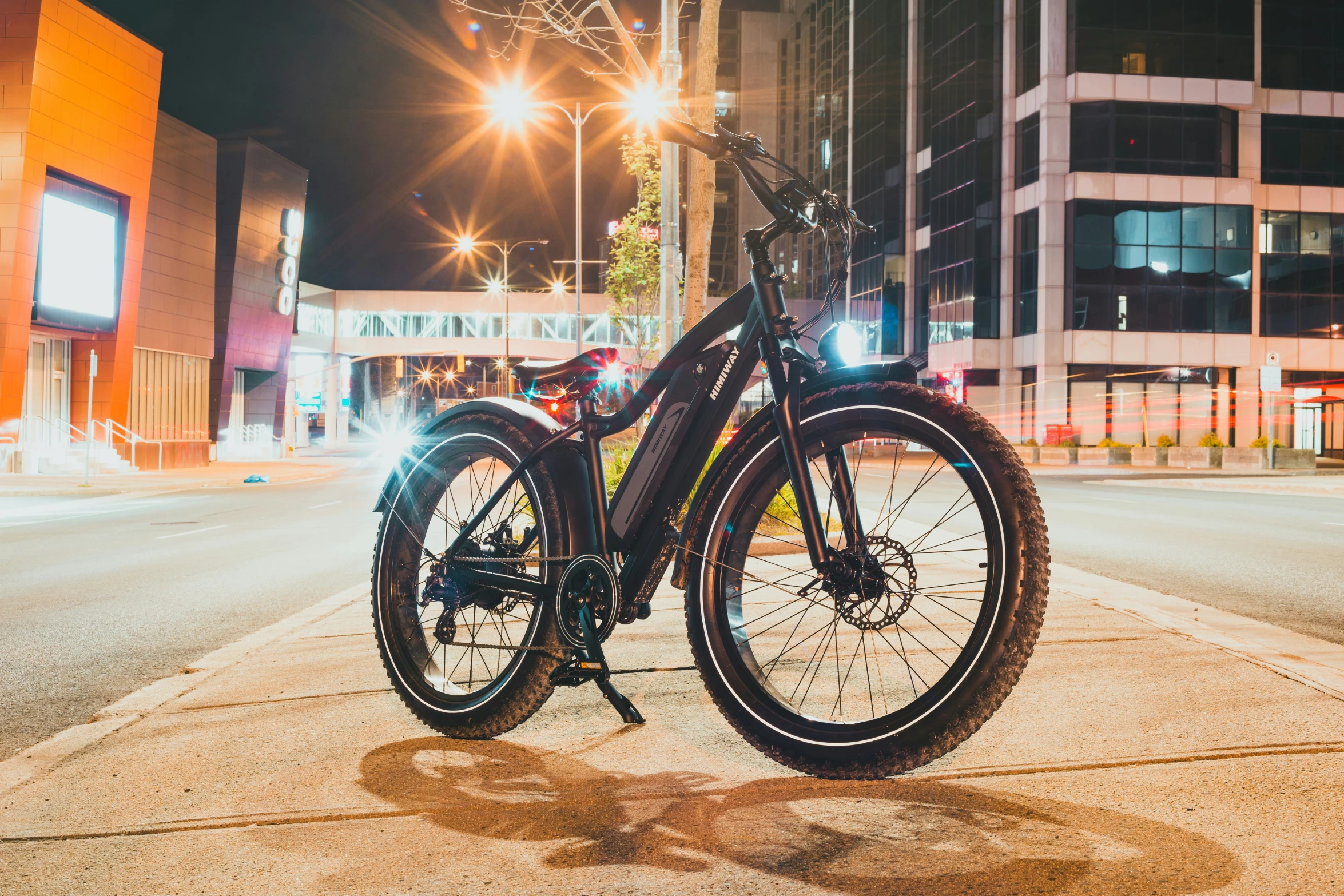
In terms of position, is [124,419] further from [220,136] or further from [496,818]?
[496,818]

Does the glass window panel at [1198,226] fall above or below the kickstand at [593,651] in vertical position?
above

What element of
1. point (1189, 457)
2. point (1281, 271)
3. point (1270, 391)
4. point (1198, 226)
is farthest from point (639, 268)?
point (1281, 271)

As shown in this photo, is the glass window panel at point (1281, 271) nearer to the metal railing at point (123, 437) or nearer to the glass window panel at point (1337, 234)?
the glass window panel at point (1337, 234)

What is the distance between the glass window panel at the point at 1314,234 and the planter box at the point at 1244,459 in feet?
53.8

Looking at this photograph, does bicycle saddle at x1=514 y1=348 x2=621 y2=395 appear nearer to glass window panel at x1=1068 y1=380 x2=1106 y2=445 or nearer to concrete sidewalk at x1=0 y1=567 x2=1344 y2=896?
concrete sidewalk at x1=0 y1=567 x2=1344 y2=896

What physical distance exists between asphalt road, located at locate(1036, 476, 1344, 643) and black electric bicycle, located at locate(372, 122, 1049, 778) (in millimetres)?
4990

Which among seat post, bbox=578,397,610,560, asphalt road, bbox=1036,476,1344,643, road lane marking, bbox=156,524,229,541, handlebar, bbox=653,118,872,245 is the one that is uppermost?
handlebar, bbox=653,118,872,245

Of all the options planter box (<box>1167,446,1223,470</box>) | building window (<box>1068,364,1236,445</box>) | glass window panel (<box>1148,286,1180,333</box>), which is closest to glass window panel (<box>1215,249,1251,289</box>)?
glass window panel (<box>1148,286,1180,333</box>)

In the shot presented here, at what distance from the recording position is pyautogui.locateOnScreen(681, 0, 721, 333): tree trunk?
43.9ft

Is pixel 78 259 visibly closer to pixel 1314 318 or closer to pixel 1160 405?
pixel 1160 405

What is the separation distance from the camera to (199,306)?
49.8 m

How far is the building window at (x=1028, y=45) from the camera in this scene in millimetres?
51844

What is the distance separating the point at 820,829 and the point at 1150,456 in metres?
45.9

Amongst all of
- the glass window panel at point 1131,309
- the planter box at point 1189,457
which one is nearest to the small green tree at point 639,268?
the planter box at point 1189,457
